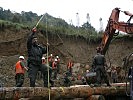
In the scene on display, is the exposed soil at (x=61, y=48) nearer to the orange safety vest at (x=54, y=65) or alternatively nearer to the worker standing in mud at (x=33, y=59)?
the orange safety vest at (x=54, y=65)

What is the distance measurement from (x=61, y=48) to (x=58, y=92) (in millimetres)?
19484

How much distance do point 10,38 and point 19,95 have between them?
1753cm

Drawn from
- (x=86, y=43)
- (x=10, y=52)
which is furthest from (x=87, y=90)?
(x=86, y=43)

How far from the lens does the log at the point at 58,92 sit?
10.9 metres

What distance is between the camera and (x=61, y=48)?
31.2m

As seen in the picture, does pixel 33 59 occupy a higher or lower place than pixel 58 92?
higher

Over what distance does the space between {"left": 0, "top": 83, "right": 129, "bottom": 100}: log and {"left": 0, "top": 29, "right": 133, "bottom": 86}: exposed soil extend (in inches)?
441

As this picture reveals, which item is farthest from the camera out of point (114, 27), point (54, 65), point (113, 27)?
point (54, 65)

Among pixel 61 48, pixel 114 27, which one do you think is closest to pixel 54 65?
pixel 114 27

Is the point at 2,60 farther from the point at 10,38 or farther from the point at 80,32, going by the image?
the point at 80,32

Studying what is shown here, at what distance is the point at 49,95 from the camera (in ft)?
37.0

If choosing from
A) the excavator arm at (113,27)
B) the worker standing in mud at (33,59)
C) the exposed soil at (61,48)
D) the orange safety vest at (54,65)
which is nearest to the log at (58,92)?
the worker standing in mud at (33,59)

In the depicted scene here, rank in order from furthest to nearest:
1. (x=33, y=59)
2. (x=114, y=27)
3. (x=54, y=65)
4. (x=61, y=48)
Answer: (x=61, y=48) → (x=54, y=65) → (x=114, y=27) → (x=33, y=59)

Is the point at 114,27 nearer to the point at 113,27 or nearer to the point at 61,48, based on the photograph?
the point at 113,27
